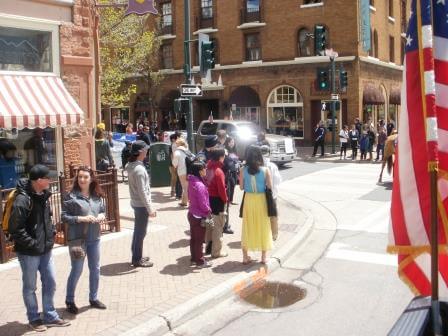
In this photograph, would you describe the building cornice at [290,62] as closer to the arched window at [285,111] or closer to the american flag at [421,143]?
the arched window at [285,111]

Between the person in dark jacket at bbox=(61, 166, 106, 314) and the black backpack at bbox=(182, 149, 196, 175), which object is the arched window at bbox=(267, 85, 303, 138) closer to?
the black backpack at bbox=(182, 149, 196, 175)

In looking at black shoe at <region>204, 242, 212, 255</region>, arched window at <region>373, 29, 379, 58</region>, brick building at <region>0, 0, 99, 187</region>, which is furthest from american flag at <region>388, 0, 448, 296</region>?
arched window at <region>373, 29, 379, 58</region>

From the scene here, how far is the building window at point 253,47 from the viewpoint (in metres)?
33.4

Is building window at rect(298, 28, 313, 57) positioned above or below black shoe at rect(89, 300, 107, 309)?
above

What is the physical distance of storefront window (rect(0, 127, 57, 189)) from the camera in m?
10.6

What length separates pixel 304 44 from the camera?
31594mm

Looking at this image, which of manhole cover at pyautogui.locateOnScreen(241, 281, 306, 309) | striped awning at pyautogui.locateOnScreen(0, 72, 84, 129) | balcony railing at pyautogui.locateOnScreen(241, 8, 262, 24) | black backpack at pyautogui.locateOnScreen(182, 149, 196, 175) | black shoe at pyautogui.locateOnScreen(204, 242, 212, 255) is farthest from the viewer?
balcony railing at pyautogui.locateOnScreen(241, 8, 262, 24)

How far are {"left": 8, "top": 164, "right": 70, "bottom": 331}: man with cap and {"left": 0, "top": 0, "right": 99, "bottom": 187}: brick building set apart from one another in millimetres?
4560

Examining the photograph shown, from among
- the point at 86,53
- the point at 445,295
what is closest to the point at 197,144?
the point at 86,53

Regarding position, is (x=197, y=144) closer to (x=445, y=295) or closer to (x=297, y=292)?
(x=297, y=292)

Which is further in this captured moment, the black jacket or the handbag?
the handbag

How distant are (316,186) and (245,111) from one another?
61.0ft

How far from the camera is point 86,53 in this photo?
37.8 feet

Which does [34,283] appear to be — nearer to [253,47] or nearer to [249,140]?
[249,140]
